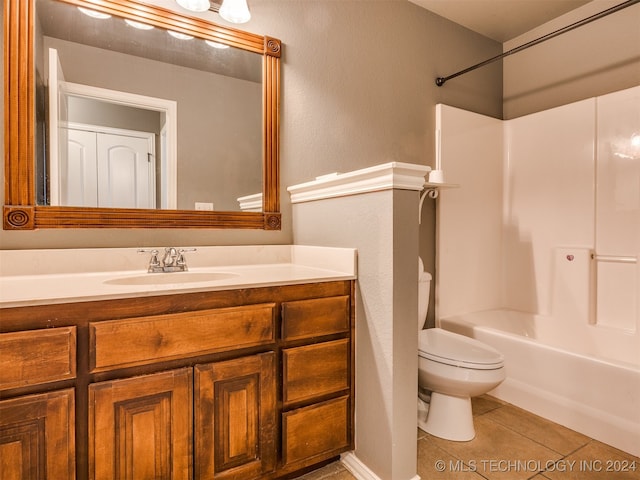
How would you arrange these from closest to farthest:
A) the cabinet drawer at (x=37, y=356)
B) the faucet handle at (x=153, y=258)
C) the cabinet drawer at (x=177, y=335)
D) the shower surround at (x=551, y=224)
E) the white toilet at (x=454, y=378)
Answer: the cabinet drawer at (x=37, y=356) → the cabinet drawer at (x=177, y=335) → the faucet handle at (x=153, y=258) → the white toilet at (x=454, y=378) → the shower surround at (x=551, y=224)

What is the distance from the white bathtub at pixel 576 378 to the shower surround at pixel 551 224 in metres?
0.01

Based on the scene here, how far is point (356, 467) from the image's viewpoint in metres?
1.47

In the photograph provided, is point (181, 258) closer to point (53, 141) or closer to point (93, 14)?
point (53, 141)

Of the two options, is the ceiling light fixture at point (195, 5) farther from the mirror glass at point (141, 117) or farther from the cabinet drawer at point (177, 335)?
the cabinet drawer at point (177, 335)

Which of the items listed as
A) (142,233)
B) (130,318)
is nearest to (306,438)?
(130,318)

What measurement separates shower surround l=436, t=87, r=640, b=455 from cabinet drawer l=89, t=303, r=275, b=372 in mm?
1573

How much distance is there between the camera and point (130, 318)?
3.44 feet

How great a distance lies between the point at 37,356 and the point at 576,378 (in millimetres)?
2181

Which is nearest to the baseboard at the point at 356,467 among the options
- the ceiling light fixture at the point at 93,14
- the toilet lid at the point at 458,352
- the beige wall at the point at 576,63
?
the toilet lid at the point at 458,352

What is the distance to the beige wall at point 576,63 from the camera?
222 cm

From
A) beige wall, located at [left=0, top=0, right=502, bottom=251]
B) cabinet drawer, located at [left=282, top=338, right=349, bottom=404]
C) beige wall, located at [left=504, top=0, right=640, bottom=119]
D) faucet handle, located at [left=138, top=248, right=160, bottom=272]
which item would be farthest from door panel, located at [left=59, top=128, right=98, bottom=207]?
beige wall, located at [left=504, top=0, right=640, bottom=119]

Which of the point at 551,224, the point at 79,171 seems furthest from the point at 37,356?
the point at 551,224

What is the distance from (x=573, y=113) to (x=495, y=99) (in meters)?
0.58

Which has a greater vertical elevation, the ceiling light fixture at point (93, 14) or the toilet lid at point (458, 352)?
the ceiling light fixture at point (93, 14)
